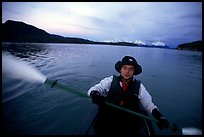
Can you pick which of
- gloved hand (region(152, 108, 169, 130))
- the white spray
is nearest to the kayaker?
gloved hand (region(152, 108, 169, 130))

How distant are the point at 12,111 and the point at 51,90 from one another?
113 inches

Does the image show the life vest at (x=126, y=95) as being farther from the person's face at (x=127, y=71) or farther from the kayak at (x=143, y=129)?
the kayak at (x=143, y=129)

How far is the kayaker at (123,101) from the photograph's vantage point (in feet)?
14.3

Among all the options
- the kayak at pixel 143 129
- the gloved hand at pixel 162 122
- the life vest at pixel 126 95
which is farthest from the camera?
the life vest at pixel 126 95

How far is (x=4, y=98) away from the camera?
7.94m

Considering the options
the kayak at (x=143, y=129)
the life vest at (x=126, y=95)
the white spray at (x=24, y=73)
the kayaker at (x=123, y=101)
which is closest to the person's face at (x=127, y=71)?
the kayaker at (x=123, y=101)

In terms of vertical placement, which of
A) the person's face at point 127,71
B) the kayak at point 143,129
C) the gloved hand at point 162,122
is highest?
the person's face at point 127,71

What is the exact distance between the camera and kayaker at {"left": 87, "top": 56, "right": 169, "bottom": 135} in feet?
14.3

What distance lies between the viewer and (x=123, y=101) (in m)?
4.91

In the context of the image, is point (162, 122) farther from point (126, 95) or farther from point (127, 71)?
point (127, 71)

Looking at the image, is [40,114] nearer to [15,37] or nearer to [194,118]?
[194,118]

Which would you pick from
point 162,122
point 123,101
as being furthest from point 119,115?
point 162,122

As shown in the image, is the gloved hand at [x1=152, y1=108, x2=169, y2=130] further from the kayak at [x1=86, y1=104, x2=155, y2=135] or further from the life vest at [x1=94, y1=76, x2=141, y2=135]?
the life vest at [x1=94, y1=76, x2=141, y2=135]

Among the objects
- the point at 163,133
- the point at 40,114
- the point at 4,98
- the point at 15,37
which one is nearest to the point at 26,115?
the point at 40,114
